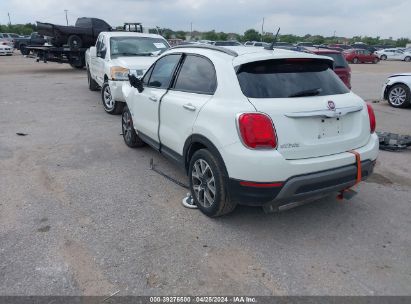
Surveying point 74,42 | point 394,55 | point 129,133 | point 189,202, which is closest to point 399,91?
point 129,133

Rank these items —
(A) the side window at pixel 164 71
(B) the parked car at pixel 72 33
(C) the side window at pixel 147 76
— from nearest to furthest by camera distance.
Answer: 1. (A) the side window at pixel 164 71
2. (C) the side window at pixel 147 76
3. (B) the parked car at pixel 72 33

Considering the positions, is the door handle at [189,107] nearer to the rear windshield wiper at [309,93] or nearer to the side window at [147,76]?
the rear windshield wiper at [309,93]

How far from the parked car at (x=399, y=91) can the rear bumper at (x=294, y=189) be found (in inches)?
329

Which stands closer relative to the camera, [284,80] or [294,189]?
[294,189]

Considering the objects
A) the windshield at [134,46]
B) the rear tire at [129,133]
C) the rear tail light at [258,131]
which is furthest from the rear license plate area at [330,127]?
the windshield at [134,46]

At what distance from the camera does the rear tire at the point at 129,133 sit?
5.88m

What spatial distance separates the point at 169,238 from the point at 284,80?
185 centimetres

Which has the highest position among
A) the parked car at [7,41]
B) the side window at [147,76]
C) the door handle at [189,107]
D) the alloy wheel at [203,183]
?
the side window at [147,76]

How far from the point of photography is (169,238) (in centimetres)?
345

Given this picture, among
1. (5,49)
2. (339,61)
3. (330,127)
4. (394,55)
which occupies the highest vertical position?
(339,61)

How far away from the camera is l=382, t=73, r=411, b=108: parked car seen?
1028 centimetres

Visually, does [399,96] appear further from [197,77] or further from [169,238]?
[169,238]

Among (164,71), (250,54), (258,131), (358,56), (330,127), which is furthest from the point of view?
(358,56)

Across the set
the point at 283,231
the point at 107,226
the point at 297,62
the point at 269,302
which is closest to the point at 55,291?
the point at 107,226
